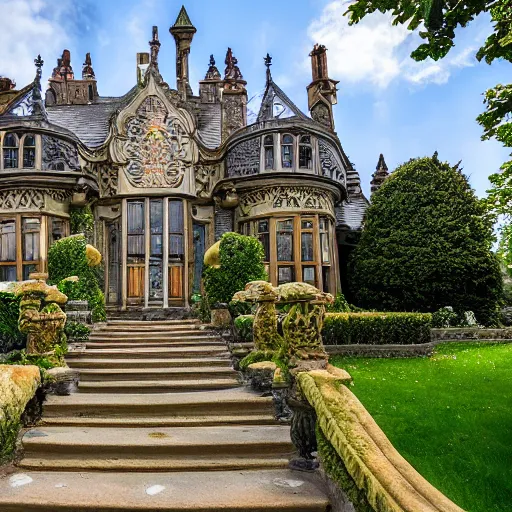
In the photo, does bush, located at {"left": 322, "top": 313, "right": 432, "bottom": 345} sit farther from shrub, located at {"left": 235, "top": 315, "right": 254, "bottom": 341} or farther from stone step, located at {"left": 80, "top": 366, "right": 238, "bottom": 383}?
stone step, located at {"left": 80, "top": 366, "right": 238, "bottom": 383}

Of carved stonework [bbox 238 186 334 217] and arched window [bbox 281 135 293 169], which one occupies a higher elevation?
arched window [bbox 281 135 293 169]

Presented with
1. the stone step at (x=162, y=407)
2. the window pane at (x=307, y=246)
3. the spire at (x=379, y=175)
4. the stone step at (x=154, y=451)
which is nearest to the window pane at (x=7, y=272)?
the window pane at (x=307, y=246)

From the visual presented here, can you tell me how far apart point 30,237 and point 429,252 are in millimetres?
13344

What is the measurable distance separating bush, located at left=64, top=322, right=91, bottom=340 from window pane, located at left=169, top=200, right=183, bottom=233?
6760 millimetres

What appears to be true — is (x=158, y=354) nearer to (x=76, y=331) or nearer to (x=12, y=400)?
(x=76, y=331)

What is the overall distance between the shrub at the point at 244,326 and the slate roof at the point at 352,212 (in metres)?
10.9

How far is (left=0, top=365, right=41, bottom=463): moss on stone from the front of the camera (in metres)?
4.90

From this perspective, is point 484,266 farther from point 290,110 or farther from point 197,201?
point 197,201

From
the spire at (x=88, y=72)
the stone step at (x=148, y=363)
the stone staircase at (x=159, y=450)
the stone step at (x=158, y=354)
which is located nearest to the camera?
the stone staircase at (x=159, y=450)

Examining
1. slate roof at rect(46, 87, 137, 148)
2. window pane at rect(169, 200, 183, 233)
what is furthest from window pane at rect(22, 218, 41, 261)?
slate roof at rect(46, 87, 137, 148)

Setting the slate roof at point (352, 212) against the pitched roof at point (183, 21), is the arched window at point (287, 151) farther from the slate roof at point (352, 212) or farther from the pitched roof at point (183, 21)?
the pitched roof at point (183, 21)

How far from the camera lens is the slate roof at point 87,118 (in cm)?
1956

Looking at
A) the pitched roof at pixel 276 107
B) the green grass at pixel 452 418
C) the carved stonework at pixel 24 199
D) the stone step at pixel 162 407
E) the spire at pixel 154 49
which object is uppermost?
the spire at pixel 154 49

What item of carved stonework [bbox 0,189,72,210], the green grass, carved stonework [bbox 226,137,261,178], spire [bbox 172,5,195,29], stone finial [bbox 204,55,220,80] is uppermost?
spire [bbox 172,5,195,29]
